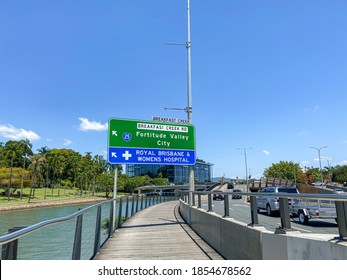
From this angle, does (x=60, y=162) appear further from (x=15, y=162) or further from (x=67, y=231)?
(x=67, y=231)

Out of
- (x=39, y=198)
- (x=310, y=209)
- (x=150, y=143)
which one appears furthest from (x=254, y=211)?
(x=39, y=198)

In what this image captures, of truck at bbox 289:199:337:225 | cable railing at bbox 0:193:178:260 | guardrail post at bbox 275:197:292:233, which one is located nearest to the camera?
cable railing at bbox 0:193:178:260

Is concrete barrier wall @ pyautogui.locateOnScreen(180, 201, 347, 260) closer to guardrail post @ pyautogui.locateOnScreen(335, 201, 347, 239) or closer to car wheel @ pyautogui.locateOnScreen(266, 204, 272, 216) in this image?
guardrail post @ pyautogui.locateOnScreen(335, 201, 347, 239)

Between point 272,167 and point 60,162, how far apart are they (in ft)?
244

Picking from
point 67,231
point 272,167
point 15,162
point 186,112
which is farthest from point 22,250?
point 272,167

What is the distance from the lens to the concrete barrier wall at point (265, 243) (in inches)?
144

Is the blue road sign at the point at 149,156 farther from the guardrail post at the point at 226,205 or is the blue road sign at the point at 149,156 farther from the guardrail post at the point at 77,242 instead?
the guardrail post at the point at 77,242

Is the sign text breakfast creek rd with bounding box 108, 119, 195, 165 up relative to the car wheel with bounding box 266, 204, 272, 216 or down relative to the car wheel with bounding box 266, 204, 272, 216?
up

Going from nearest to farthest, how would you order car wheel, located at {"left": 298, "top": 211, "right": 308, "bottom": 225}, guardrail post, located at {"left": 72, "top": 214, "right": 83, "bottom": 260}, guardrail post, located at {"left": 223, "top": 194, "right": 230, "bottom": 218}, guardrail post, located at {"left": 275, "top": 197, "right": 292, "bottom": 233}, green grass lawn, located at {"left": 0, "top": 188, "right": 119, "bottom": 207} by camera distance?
1. car wheel, located at {"left": 298, "top": 211, "right": 308, "bottom": 225}
2. guardrail post, located at {"left": 275, "top": 197, "right": 292, "bottom": 233}
3. guardrail post, located at {"left": 72, "top": 214, "right": 83, "bottom": 260}
4. guardrail post, located at {"left": 223, "top": 194, "right": 230, "bottom": 218}
5. green grass lawn, located at {"left": 0, "top": 188, "right": 119, "bottom": 207}

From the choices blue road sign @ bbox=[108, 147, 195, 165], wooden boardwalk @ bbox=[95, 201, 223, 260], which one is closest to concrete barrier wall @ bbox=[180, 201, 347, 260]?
wooden boardwalk @ bbox=[95, 201, 223, 260]

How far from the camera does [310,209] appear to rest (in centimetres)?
444

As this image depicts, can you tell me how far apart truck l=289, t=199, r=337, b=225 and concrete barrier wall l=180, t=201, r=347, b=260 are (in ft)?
0.89

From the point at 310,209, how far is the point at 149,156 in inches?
381

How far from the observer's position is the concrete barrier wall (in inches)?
144
